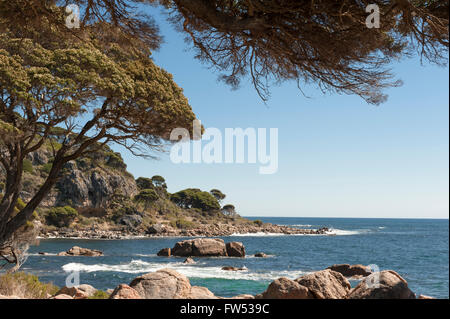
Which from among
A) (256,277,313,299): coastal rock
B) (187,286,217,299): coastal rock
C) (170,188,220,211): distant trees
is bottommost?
(187,286,217,299): coastal rock

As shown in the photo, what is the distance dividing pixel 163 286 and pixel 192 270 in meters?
17.6

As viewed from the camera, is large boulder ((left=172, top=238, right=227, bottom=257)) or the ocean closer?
the ocean

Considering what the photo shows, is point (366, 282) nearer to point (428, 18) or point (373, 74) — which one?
point (373, 74)

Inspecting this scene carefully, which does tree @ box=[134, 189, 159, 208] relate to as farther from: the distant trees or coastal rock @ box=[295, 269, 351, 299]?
coastal rock @ box=[295, 269, 351, 299]

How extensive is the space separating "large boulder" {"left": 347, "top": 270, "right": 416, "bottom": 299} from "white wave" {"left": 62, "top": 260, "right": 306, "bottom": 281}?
15542 millimetres

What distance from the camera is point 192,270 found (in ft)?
78.4

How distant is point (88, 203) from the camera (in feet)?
177

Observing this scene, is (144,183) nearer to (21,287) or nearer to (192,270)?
(192,270)

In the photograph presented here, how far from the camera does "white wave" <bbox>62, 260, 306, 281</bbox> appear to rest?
2202 cm

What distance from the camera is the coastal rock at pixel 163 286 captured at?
22.6 feet

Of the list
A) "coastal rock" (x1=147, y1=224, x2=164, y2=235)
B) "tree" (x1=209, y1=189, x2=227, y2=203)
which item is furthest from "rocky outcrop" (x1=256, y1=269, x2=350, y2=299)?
"tree" (x1=209, y1=189, x2=227, y2=203)

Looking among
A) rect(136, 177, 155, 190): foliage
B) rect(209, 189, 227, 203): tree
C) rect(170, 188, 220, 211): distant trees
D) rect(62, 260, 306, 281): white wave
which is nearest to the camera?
rect(62, 260, 306, 281): white wave

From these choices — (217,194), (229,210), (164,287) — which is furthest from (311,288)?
(229,210)

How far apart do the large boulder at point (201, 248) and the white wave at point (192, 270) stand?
3.53m
